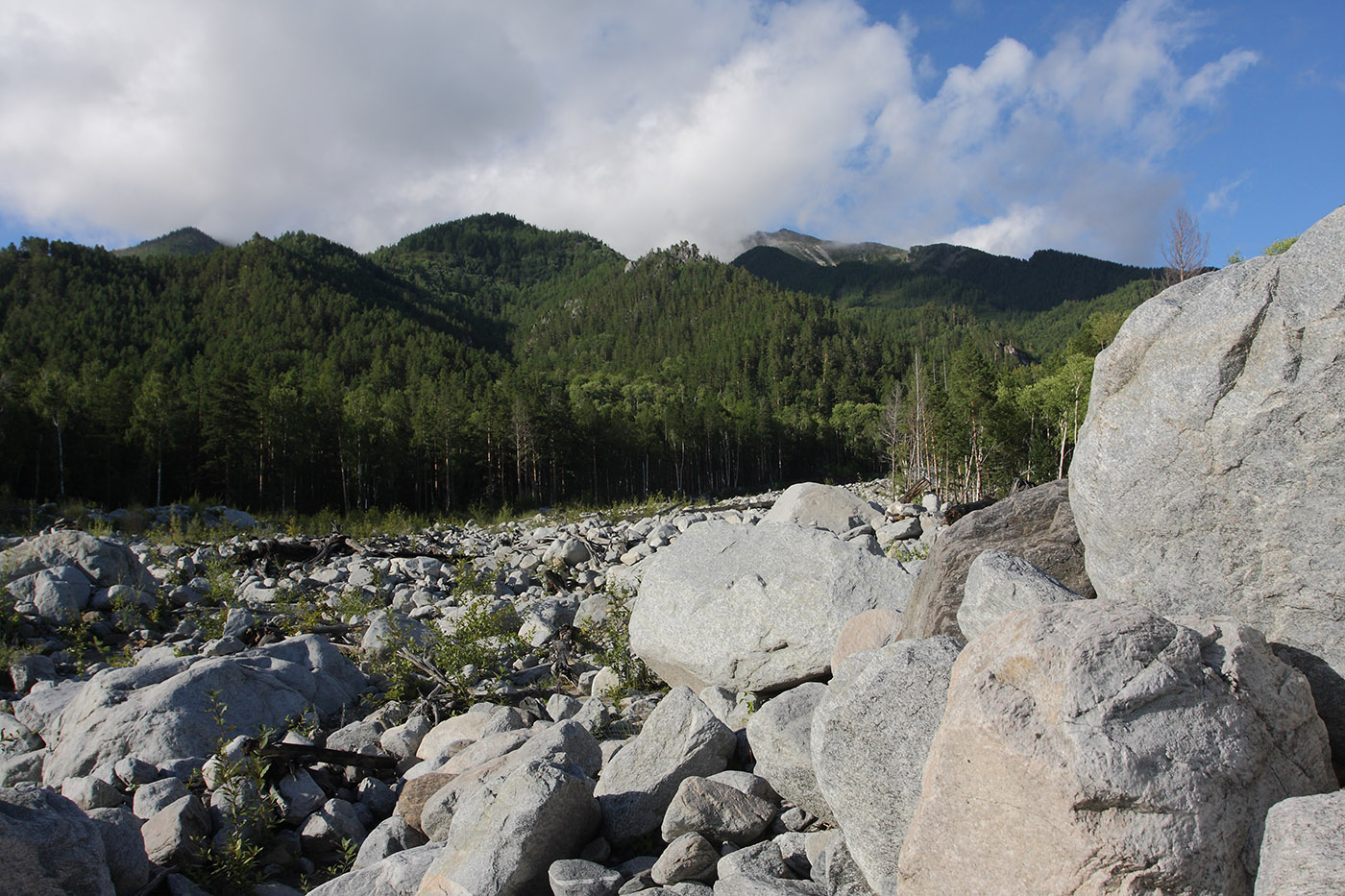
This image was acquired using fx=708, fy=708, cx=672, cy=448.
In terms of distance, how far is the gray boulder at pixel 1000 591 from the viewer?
3.68m

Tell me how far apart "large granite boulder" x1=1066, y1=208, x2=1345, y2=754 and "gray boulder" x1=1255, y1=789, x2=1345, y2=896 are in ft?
3.38

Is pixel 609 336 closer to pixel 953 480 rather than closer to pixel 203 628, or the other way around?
pixel 953 480

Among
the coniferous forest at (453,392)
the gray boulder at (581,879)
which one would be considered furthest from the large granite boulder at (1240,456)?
the coniferous forest at (453,392)

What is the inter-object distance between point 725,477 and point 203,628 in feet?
255

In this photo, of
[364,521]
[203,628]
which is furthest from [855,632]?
[364,521]

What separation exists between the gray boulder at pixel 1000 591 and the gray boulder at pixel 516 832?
8.40 ft

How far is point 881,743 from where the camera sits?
11.5 ft

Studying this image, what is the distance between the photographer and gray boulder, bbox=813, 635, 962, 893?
3375 millimetres

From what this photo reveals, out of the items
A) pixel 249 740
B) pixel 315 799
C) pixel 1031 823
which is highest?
pixel 1031 823

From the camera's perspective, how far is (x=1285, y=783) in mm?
2645

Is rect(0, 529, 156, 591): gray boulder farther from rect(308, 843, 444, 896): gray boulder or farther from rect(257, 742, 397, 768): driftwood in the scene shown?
rect(308, 843, 444, 896): gray boulder

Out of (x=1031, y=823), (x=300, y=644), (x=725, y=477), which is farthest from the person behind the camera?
(x=725, y=477)

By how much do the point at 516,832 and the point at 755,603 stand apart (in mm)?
3376

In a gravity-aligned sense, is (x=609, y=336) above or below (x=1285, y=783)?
above
